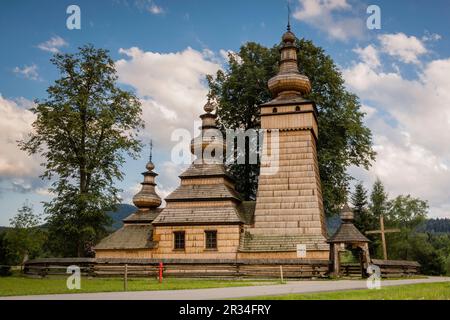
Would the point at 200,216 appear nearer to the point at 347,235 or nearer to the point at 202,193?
the point at 202,193

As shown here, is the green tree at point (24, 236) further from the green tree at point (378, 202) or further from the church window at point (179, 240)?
the green tree at point (378, 202)

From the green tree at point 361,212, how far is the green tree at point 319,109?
10.7m

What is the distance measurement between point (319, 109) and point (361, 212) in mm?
14379

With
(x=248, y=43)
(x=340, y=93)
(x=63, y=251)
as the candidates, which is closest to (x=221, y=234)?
(x=63, y=251)

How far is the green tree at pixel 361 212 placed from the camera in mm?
42375

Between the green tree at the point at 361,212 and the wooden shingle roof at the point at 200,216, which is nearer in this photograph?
the wooden shingle roof at the point at 200,216

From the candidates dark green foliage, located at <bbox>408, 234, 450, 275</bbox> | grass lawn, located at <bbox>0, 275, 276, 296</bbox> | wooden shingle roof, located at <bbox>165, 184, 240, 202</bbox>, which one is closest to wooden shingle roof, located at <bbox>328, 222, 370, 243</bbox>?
grass lawn, located at <bbox>0, 275, 276, 296</bbox>

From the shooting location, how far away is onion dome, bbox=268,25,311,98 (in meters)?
29.1

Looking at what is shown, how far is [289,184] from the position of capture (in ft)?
86.8

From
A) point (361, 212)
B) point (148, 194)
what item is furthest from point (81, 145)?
point (361, 212)

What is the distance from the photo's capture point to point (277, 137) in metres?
27.7

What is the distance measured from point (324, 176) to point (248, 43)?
12.7m

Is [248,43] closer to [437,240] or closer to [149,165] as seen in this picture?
[149,165]

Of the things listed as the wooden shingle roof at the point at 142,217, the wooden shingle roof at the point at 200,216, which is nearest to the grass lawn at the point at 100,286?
the wooden shingle roof at the point at 200,216
